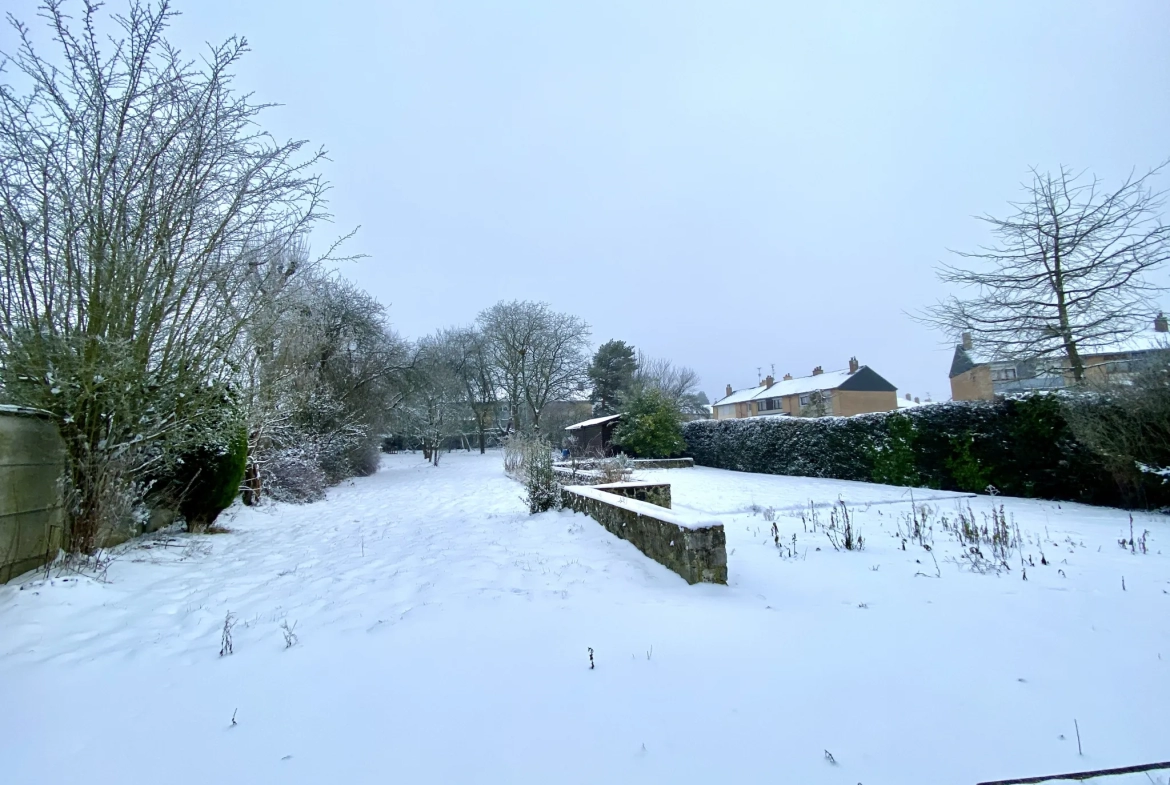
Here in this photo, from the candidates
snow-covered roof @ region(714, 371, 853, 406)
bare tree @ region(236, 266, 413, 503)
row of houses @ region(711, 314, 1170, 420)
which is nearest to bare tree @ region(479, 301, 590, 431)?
bare tree @ region(236, 266, 413, 503)

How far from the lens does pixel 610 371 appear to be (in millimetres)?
39312

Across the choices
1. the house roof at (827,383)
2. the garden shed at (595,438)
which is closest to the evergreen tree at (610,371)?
the garden shed at (595,438)

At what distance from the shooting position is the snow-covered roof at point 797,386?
38781 millimetres

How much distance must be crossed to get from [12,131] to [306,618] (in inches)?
192

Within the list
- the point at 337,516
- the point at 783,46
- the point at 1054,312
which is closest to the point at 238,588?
the point at 337,516

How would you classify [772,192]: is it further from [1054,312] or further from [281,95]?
[281,95]

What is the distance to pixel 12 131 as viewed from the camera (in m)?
4.39

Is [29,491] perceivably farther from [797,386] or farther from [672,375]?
[672,375]

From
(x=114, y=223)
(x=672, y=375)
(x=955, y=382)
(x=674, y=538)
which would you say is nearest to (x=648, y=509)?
(x=674, y=538)

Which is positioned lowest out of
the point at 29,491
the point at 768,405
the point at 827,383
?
the point at 29,491

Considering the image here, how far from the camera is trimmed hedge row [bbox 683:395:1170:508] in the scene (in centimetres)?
852

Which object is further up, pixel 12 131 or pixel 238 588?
pixel 12 131

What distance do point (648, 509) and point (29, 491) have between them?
17.6 ft

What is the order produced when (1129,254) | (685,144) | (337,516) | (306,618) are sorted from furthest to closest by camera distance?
1. (685,144)
2. (1129,254)
3. (337,516)
4. (306,618)
